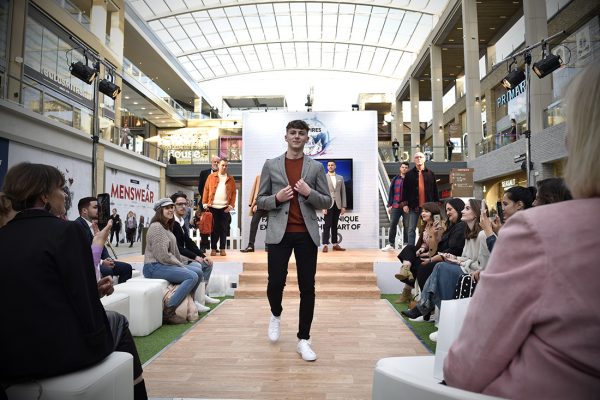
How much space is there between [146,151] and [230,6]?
33.9 feet

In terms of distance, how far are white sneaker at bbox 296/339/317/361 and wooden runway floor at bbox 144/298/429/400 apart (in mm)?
45

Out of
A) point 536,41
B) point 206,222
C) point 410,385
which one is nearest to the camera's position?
point 410,385

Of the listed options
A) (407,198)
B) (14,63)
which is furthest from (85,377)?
(14,63)

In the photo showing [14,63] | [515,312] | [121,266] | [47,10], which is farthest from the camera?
[47,10]

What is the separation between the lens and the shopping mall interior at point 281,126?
3111 millimetres

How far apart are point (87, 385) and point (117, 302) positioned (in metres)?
2.23

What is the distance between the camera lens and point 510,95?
1745cm

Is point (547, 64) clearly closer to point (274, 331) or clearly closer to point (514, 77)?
point (514, 77)

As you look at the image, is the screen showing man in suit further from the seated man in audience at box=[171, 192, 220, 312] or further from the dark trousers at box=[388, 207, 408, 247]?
the seated man in audience at box=[171, 192, 220, 312]

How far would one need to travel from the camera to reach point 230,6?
23.5 metres

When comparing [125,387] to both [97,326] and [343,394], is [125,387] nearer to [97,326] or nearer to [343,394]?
[97,326]

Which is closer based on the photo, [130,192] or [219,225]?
[219,225]

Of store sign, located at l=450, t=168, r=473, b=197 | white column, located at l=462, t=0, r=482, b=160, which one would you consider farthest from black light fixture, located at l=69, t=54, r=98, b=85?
white column, located at l=462, t=0, r=482, b=160

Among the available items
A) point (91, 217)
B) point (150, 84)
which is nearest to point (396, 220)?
point (91, 217)
